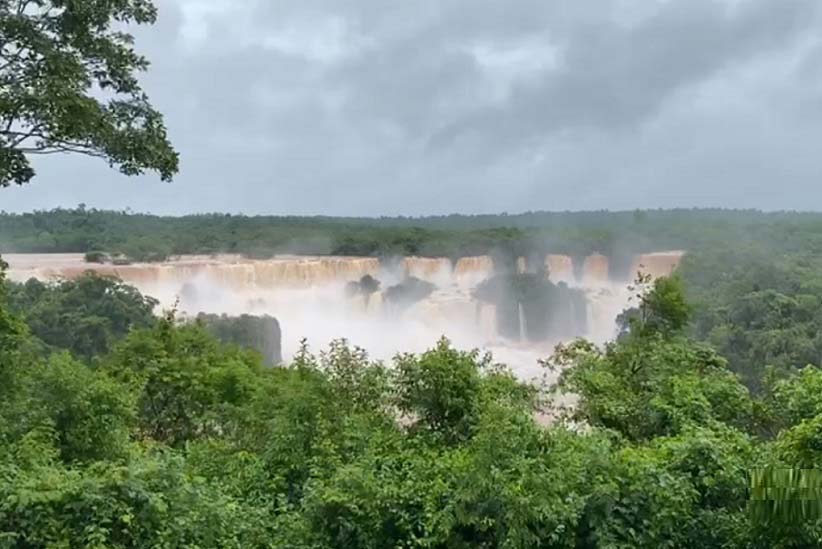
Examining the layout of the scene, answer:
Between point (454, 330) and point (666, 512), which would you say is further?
point (454, 330)

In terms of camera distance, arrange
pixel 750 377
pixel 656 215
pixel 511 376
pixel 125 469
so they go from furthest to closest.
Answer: pixel 656 215, pixel 750 377, pixel 511 376, pixel 125 469

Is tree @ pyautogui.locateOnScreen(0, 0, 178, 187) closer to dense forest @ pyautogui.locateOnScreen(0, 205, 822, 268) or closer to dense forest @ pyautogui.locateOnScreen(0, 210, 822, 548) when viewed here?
dense forest @ pyautogui.locateOnScreen(0, 210, 822, 548)

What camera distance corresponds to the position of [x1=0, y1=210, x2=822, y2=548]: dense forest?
5.00 metres

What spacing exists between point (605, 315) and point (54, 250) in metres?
20.8

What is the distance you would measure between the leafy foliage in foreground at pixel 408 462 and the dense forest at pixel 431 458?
1cm

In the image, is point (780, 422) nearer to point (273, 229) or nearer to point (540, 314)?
point (540, 314)

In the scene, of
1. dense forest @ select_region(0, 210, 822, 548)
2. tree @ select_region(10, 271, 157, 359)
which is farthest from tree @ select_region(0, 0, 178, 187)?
tree @ select_region(10, 271, 157, 359)

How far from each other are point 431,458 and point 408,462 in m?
0.17

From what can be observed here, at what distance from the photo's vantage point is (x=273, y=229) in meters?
36.0

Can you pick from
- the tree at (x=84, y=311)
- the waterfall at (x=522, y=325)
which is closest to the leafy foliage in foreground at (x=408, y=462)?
the tree at (x=84, y=311)

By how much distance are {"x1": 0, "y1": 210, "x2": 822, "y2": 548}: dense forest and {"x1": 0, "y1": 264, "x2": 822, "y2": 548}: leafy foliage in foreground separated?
0.04 feet

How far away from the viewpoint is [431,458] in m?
5.93

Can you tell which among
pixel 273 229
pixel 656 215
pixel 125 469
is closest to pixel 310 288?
pixel 273 229

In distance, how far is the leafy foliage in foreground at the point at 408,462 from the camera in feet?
16.5
